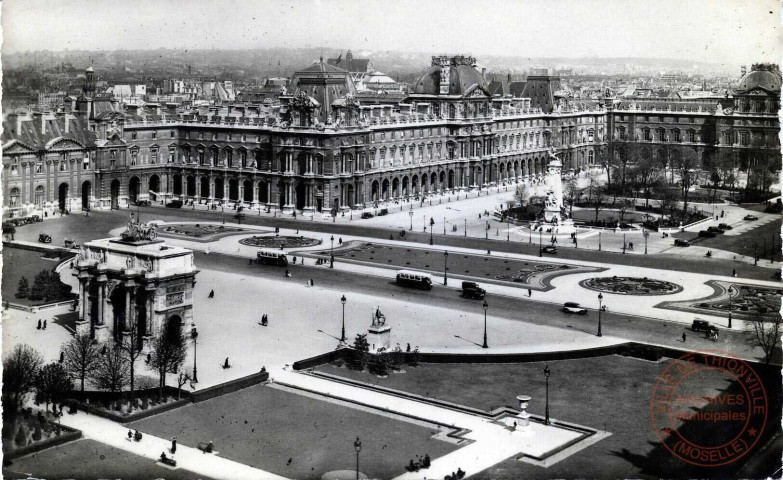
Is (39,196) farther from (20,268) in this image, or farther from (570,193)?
(570,193)

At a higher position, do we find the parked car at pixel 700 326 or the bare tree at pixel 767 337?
the bare tree at pixel 767 337

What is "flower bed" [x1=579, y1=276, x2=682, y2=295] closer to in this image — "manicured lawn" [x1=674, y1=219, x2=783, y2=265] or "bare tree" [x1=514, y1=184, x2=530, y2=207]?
"manicured lawn" [x1=674, y1=219, x2=783, y2=265]

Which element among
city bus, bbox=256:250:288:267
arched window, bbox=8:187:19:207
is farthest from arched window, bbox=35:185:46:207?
city bus, bbox=256:250:288:267

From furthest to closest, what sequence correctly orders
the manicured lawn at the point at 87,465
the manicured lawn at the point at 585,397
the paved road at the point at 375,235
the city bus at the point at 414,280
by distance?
1. the paved road at the point at 375,235
2. the city bus at the point at 414,280
3. the manicured lawn at the point at 585,397
4. the manicured lawn at the point at 87,465

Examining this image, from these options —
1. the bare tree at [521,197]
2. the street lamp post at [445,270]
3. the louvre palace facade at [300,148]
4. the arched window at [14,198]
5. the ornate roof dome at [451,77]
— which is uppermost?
the ornate roof dome at [451,77]

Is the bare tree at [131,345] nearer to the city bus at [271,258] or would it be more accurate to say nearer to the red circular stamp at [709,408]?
the red circular stamp at [709,408]

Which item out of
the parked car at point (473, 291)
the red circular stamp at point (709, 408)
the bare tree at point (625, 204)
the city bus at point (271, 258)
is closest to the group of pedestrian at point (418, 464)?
the red circular stamp at point (709, 408)

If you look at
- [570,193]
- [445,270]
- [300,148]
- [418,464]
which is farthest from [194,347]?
[570,193]
